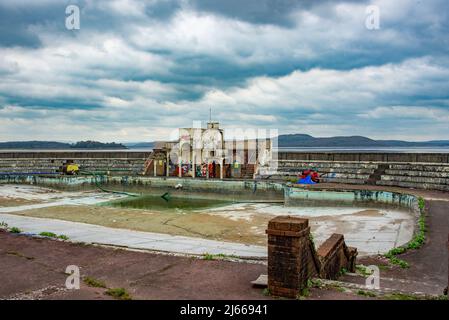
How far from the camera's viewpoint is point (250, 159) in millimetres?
33281

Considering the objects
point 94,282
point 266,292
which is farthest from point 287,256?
point 94,282

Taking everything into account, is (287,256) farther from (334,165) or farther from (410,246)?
(334,165)

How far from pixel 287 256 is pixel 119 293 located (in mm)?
2875

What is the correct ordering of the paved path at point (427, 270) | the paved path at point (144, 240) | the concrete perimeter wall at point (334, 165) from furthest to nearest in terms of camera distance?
the concrete perimeter wall at point (334, 165)
the paved path at point (144, 240)
the paved path at point (427, 270)

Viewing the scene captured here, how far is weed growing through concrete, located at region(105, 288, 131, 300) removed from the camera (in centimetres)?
620

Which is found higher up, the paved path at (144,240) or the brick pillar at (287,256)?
the brick pillar at (287,256)

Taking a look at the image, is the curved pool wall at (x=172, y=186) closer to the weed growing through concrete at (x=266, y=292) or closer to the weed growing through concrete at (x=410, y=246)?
the weed growing through concrete at (x=410, y=246)

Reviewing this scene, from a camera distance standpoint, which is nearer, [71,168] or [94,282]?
[94,282]

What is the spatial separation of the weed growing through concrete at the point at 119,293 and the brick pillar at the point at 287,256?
2358 millimetres

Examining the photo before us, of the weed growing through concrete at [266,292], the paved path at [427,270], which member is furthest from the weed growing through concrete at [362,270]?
the weed growing through concrete at [266,292]

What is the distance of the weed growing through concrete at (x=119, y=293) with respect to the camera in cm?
620

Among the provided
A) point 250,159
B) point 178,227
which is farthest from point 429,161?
point 178,227

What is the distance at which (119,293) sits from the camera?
20.8ft

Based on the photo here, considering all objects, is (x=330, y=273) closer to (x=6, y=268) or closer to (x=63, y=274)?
(x=63, y=274)
